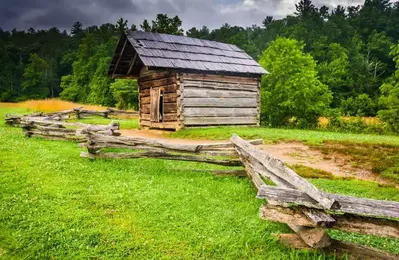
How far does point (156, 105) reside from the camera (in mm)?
19703

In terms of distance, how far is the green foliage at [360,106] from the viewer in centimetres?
3694

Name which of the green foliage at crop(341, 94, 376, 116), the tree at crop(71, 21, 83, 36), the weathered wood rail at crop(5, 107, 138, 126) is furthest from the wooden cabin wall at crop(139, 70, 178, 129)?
the tree at crop(71, 21, 83, 36)

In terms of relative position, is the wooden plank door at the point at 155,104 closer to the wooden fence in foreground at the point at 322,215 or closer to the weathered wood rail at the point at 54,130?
the weathered wood rail at the point at 54,130

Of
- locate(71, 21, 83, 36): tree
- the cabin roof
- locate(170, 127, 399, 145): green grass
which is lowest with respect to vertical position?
locate(170, 127, 399, 145): green grass

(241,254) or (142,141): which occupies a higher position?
(142,141)

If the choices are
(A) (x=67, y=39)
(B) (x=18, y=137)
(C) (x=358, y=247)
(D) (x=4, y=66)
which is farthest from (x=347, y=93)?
(A) (x=67, y=39)

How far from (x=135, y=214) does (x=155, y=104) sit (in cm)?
1464

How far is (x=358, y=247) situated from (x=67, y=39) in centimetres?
9296

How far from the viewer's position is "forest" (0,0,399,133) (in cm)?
2655

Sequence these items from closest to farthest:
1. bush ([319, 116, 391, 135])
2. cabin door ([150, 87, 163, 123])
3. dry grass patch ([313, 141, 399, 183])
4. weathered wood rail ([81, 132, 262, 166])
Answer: weathered wood rail ([81, 132, 262, 166])
dry grass patch ([313, 141, 399, 183])
cabin door ([150, 87, 163, 123])
bush ([319, 116, 391, 135])

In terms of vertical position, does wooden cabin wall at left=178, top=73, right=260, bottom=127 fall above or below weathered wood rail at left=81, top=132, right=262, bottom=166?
above

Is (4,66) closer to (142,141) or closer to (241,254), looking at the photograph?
(142,141)

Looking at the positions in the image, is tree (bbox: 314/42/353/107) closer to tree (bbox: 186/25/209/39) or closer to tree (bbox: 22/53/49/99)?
tree (bbox: 186/25/209/39)

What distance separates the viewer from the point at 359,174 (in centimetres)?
866
